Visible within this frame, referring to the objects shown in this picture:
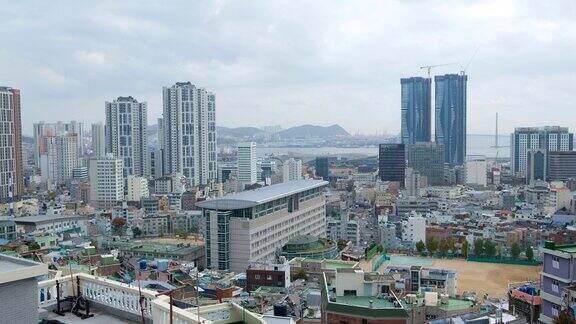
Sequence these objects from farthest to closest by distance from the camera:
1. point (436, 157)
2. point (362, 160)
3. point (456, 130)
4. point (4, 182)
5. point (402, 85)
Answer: point (362, 160), point (402, 85), point (456, 130), point (436, 157), point (4, 182)

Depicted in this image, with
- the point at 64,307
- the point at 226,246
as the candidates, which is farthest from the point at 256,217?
the point at 64,307

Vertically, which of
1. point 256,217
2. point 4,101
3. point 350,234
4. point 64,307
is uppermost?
→ point 4,101

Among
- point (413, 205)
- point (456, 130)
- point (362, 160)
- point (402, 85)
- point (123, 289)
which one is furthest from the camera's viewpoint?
point (362, 160)

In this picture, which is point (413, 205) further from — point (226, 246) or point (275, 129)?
point (275, 129)

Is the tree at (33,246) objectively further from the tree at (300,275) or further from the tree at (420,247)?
the tree at (420,247)

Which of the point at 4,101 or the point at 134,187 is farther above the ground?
the point at 4,101

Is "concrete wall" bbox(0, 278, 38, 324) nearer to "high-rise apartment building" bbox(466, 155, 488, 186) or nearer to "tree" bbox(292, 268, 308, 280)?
"tree" bbox(292, 268, 308, 280)

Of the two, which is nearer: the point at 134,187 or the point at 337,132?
the point at 134,187
